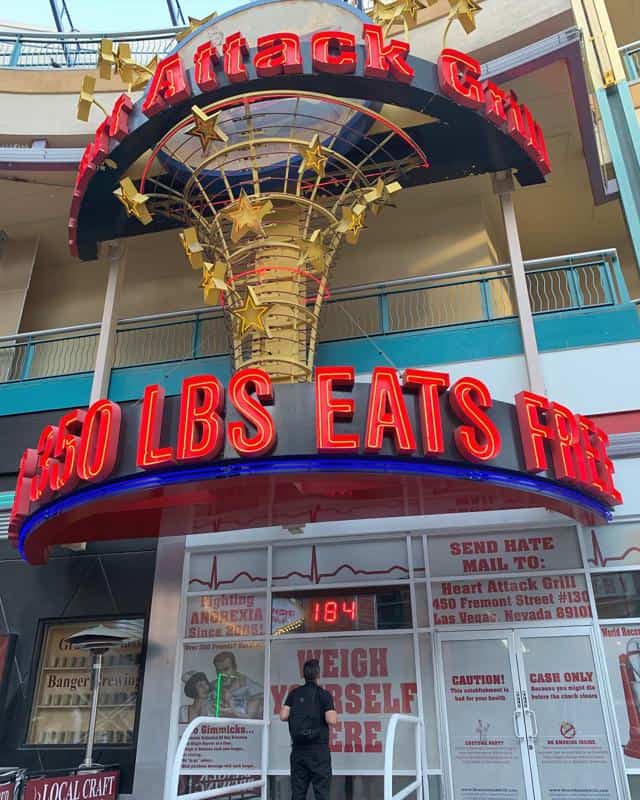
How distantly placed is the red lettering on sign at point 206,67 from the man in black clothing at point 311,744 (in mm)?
8057

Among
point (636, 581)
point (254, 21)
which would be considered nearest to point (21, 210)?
point (254, 21)

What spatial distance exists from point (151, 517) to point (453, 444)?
4.10 metres

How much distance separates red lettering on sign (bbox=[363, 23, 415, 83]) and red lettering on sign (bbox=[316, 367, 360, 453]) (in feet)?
15.3

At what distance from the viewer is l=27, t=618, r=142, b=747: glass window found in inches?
407

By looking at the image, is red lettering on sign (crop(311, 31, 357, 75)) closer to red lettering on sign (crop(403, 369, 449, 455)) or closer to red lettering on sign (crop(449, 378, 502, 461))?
red lettering on sign (crop(403, 369, 449, 455))

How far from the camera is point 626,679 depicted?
860 centimetres

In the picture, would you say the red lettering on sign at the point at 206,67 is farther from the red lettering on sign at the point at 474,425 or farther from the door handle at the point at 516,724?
the door handle at the point at 516,724

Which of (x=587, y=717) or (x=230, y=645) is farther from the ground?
(x=230, y=645)

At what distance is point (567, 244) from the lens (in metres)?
17.1

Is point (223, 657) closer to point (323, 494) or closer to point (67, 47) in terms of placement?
point (323, 494)

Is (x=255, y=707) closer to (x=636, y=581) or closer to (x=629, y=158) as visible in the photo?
(x=636, y=581)

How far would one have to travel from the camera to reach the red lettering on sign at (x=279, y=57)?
9344 mm

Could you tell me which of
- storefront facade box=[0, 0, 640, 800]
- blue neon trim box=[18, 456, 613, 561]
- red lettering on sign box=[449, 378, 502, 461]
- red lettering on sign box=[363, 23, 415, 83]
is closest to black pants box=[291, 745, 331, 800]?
storefront facade box=[0, 0, 640, 800]

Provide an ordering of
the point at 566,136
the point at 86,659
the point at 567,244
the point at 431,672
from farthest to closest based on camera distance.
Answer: the point at 567,244, the point at 566,136, the point at 86,659, the point at 431,672
